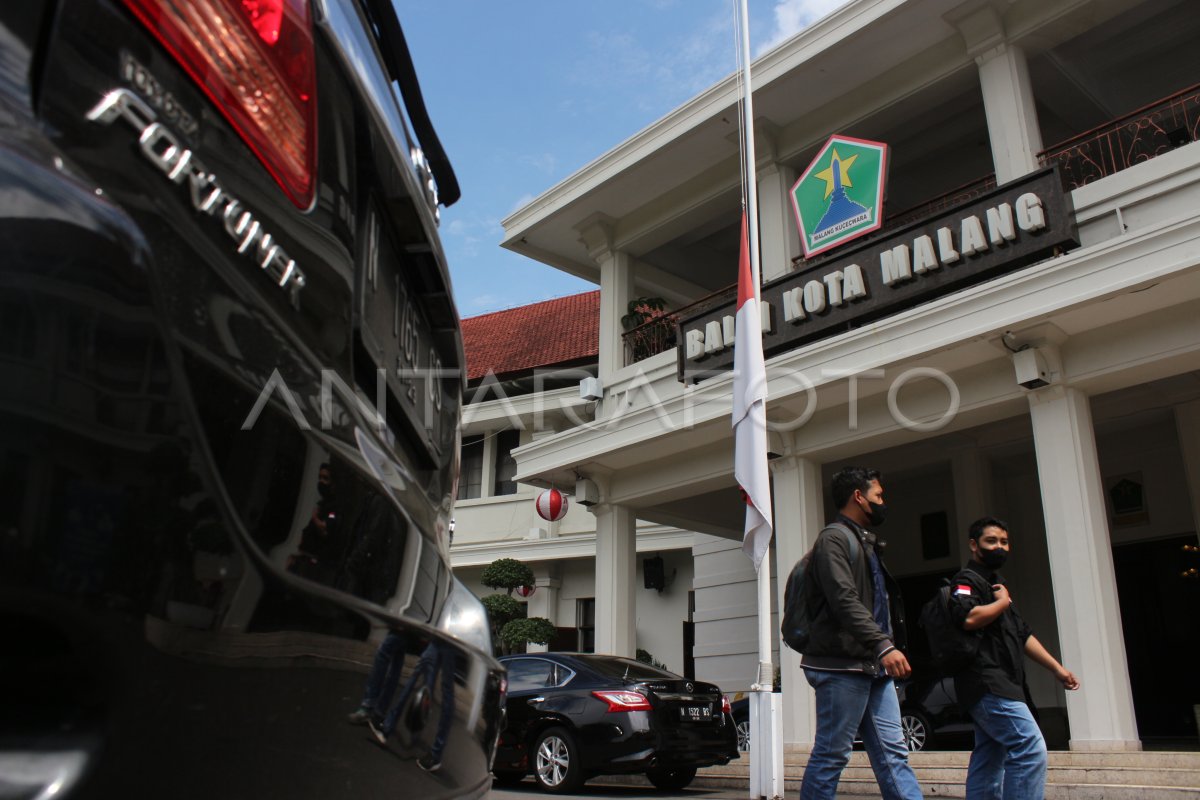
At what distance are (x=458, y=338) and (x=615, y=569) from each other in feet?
36.1

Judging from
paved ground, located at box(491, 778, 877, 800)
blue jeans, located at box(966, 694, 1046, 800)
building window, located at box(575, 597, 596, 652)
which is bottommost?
paved ground, located at box(491, 778, 877, 800)

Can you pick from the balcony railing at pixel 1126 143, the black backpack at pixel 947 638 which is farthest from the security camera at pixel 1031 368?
the black backpack at pixel 947 638

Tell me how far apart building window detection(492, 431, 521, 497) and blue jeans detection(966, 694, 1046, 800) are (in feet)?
55.0

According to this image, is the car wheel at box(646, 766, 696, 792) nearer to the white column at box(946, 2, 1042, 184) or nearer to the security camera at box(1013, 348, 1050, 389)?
the security camera at box(1013, 348, 1050, 389)

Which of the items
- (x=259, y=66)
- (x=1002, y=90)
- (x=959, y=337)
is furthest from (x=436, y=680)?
(x=1002, y=90)

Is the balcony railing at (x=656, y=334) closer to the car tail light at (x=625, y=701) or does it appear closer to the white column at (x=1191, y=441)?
the white column at (x=1191, y=441)

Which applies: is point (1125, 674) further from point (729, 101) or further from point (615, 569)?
point (729, 101)

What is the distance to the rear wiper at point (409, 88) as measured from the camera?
1649mm

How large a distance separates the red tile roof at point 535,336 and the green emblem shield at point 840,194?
9.64 meters

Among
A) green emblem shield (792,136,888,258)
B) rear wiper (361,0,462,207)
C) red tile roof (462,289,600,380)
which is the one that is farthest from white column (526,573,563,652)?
rear wiper (361,0,462,207)

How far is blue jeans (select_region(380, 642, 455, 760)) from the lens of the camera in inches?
50.8

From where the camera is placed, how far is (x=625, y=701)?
26.0ft

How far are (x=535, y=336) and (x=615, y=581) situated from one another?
1074 centimetres

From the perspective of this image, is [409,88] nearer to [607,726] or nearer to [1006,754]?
[1006,754]
